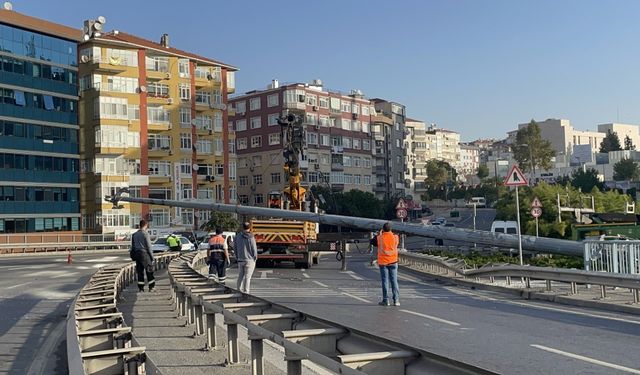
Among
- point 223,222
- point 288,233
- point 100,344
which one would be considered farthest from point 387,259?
point 223,222

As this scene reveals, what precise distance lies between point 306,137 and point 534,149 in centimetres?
3532

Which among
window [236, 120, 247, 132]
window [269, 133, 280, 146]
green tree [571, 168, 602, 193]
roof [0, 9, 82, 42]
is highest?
roof [0, 9, 82, 42]

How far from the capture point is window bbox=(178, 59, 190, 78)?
253ft

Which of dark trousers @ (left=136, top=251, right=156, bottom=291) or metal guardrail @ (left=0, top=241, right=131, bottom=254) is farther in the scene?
metal guardrail @ (left=0, top=241, right=131, bottom=254)

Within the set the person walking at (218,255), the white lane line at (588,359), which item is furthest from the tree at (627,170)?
the white lane line at (588,359)

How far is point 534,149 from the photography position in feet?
349

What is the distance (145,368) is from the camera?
6.49 meters

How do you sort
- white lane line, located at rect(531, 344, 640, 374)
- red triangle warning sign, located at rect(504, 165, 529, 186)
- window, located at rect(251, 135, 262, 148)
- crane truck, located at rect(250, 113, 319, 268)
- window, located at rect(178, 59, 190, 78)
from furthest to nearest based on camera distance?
1. window, located at rect(251, 135, 262, 148)
2. window, located at rect(178, 59, 190, 78)
3. crane truck, located at rect(250, 113, 319, 268)
4. red triangle warning sign, located at rect(504, 165, 529, 186)
5. white lane line, located at rect(531, 344, 640, 374)

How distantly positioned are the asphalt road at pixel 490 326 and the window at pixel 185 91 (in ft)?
193

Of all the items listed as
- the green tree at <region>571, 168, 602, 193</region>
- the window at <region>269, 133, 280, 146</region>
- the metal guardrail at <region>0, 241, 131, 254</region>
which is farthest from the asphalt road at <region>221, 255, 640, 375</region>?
the window at <region>269, 133, 280, 146</region>

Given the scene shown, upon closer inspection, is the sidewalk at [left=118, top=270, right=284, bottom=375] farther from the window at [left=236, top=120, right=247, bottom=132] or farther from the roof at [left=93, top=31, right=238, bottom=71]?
the window at [left=236, top=120, right=247, bottom=132]

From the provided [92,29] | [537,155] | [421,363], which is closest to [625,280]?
[421,363]

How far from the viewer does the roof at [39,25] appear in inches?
2564

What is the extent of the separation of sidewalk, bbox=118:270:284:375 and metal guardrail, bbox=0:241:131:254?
41.1 m
